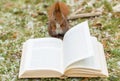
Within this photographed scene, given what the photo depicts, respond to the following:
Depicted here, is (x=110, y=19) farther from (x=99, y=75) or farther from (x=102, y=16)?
(x=99, y=75)

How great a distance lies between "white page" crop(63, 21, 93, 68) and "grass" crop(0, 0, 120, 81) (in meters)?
0.19

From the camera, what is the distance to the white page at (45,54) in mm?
2479

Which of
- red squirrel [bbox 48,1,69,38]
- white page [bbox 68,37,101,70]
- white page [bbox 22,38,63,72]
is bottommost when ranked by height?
white page [bbox 68,37,101,70]

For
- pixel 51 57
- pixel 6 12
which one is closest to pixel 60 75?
pixel 51 57

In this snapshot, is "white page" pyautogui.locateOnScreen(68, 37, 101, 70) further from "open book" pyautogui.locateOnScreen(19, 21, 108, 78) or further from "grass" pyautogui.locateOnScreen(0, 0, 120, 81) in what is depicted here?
"grass" pyautogui.locateOnScreen(0, 0, 120, 81)

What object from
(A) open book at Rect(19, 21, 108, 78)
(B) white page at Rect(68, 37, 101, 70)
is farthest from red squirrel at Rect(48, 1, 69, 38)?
(B) white page at Rect(68, 37, 101, 70)

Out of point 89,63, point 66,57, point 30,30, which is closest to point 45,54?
point 66,57

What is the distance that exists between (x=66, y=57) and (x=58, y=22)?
0.50m

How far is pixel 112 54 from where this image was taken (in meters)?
2.75

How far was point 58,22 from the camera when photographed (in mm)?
2904

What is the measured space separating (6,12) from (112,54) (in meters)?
1.27

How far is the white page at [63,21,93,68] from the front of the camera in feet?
7.86

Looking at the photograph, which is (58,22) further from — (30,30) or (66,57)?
(66,57)

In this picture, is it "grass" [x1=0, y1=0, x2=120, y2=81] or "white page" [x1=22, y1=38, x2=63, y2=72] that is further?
"grass" [x1=0, y1=0, x2=120, y2=81]
